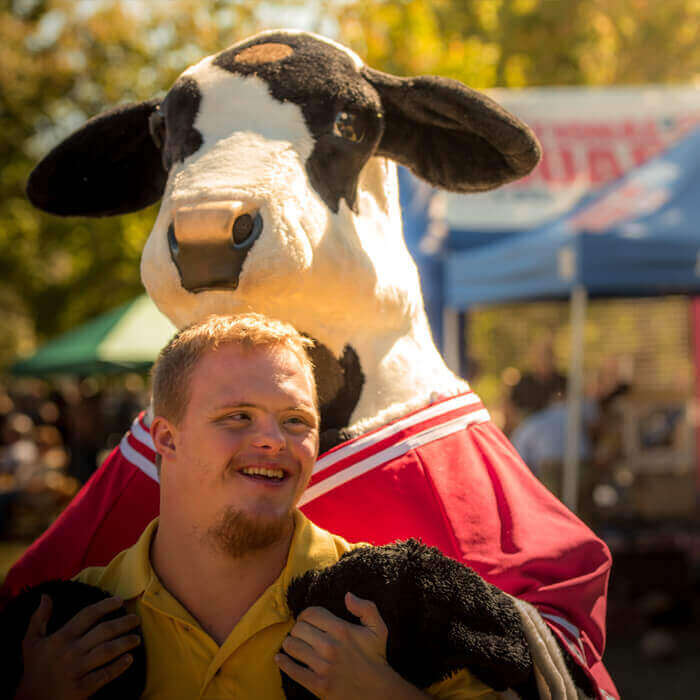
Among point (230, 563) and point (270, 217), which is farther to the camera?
point (270, 217)

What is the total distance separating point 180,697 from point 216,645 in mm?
96

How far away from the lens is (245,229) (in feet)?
5.79

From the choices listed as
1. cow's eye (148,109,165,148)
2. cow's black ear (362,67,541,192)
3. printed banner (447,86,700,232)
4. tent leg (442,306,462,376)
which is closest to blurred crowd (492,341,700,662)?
tent leg (442,306,462,376)

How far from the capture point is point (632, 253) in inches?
191

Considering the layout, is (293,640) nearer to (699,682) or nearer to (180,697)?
(180,697)

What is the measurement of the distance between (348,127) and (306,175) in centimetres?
20

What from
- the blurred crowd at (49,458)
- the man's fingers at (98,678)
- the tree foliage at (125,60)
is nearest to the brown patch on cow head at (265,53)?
the man's fingers at (98,678)

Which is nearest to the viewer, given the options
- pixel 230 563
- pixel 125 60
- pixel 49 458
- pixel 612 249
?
pixel 230 563

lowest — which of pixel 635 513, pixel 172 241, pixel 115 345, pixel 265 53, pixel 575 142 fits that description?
pixel 635 513

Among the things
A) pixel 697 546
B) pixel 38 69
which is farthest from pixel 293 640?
pixel 38 69

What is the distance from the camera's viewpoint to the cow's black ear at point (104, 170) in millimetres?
2393

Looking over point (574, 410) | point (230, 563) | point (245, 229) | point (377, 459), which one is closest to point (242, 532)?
point (230, 563)

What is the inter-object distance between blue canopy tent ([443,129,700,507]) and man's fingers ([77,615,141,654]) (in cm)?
376

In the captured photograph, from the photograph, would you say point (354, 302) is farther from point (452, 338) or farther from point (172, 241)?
point (452, 338)
